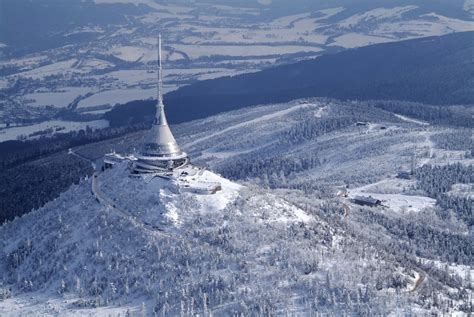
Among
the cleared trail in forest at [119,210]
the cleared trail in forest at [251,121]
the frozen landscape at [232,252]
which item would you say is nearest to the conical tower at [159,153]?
the frozen landscape at [232,252]

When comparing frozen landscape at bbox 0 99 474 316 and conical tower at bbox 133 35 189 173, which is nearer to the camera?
frozen landscape at bbox 0 99 474 316

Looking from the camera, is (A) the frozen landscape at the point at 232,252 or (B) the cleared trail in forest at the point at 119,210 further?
(B) the cleared trail in forest at the point at 119,210

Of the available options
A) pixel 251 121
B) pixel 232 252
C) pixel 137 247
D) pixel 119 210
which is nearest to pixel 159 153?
pixel 119 210

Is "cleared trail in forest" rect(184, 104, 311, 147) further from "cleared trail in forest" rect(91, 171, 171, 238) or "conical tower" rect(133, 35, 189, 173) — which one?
"conical tower" rect(133, 35, 189, 173)

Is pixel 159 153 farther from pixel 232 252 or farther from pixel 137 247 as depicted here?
pixel 232 252

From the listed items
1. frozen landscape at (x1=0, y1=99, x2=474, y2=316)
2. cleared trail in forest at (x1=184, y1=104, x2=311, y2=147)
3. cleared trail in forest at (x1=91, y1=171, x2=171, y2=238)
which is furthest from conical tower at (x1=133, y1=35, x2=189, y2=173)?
cleared trail in forest at (x1=184, y1=104, x2=311, y2=147)

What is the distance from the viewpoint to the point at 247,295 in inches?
2785

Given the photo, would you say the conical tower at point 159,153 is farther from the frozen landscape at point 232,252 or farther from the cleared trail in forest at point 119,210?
the cleared trail in forest at point 119,210

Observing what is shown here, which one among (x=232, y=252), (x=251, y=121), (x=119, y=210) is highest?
(x=119, y=210)

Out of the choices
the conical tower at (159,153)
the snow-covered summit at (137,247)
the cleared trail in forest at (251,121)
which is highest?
the conical tower at (159,153)

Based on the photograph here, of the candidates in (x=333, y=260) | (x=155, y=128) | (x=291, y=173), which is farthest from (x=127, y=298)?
(x=291, y=173)

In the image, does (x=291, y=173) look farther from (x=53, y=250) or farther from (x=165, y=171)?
(x=53, y=250)

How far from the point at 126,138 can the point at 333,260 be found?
362 feet

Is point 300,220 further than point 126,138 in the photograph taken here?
No
